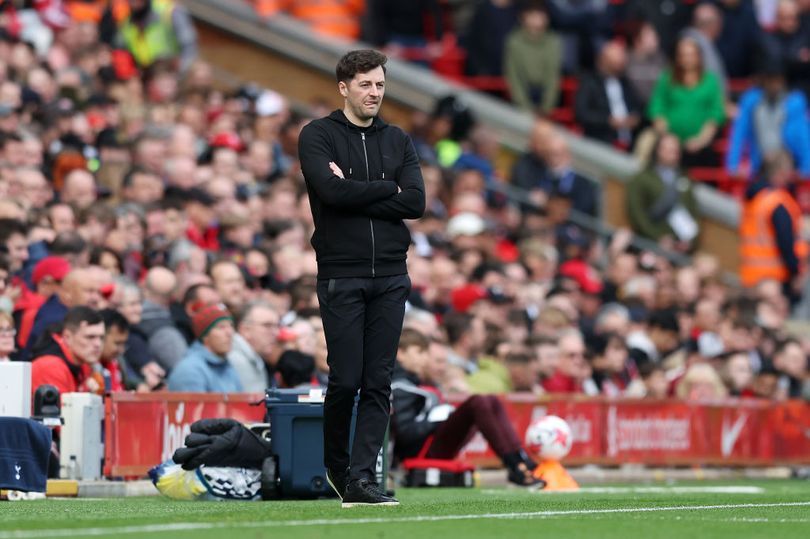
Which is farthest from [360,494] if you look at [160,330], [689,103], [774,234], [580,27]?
[580,27]

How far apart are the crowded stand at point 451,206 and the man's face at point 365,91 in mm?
3696

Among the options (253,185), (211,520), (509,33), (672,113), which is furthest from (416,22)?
(211,520)

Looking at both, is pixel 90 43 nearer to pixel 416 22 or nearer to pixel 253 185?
pixel 253 185

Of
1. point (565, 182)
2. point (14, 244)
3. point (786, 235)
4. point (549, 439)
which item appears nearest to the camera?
point (549, 439)

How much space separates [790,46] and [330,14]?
6433 millimetres

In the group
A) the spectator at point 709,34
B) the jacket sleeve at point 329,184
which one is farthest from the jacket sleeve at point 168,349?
the spectator at point 709,34

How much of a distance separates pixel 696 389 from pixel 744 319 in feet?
8.32

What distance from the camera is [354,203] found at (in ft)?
37.0

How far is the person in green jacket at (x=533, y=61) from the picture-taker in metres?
27.0

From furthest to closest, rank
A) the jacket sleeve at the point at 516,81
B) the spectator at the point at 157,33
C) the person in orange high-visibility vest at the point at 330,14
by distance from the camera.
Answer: the person in orange high-visibility vest at the point at 330,14 → the jacket sleeve at the point at 516,81 → the spectator at the point at 157,33

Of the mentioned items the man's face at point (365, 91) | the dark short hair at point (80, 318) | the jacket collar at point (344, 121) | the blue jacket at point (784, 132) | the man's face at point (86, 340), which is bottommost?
the man's face at point (86, 340)

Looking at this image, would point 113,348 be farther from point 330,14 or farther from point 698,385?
point 330,14

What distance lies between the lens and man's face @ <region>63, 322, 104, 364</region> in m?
14.4

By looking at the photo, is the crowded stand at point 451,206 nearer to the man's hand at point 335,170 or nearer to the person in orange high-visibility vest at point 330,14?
the person in orange high-visibility vest at point 330,14
